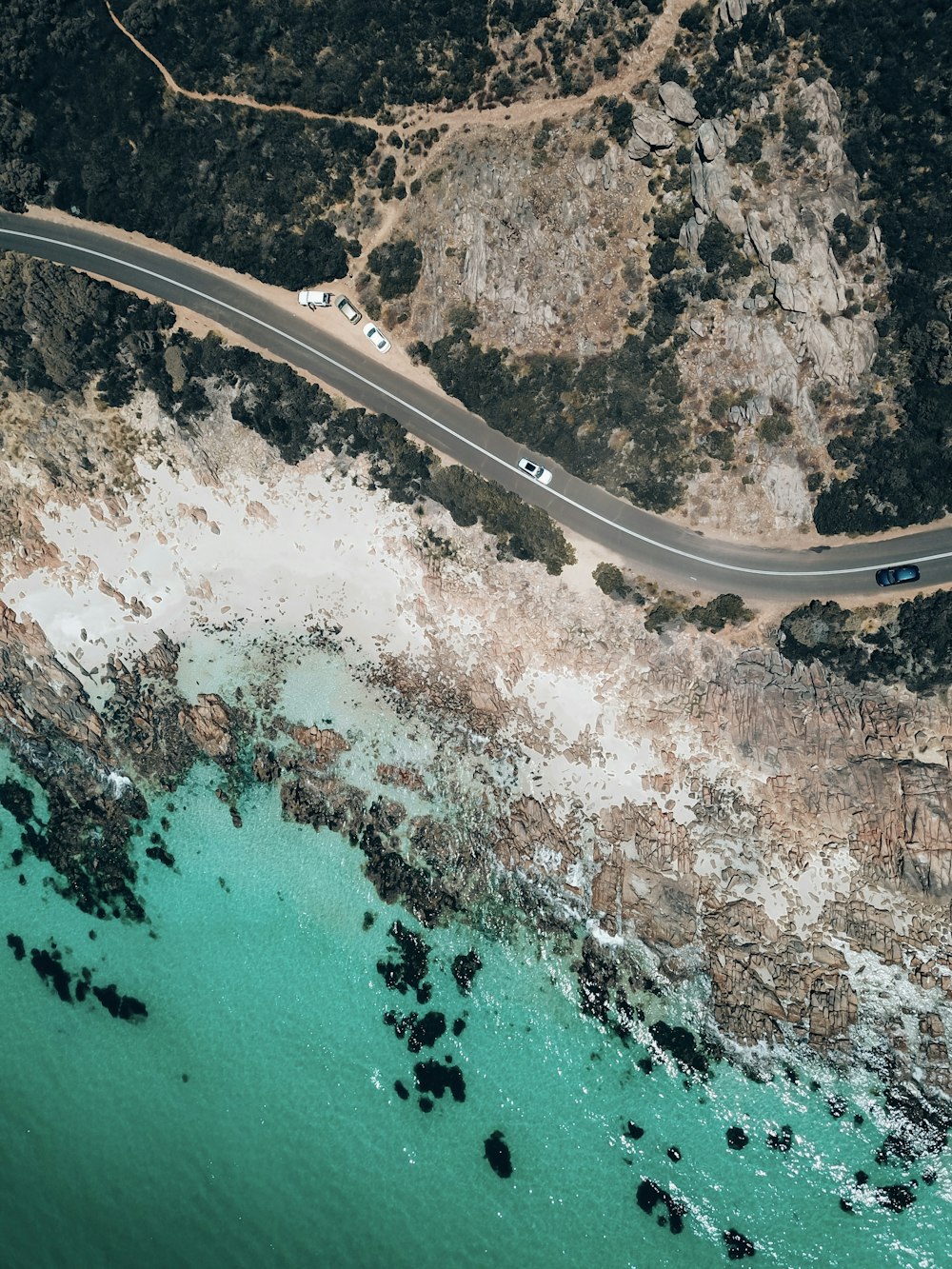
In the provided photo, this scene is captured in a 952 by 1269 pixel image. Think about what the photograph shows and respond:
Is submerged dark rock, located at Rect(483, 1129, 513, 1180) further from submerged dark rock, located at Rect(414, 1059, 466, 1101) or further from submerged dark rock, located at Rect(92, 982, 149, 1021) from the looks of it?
submerged dark rock, located at Rect(92, 982, 149, 1021)

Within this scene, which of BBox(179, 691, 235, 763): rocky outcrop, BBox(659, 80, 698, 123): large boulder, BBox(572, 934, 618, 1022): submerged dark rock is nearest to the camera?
BBox(659, 80, 698, 123): large boulder

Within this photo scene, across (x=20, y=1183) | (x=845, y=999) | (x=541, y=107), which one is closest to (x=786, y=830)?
(x=845, y=999)

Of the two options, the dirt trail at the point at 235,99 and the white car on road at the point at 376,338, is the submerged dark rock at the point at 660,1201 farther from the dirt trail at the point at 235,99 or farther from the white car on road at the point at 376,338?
the dirt trail at the point at 235,99

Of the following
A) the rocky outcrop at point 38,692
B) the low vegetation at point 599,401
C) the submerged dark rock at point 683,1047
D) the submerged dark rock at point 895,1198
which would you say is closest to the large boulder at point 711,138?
the low vegetation at point 599,401

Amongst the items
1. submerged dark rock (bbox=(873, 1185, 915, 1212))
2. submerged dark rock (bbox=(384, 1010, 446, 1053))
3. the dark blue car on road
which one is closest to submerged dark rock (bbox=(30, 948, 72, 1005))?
submerged dark rock (bbox=(384, 1010, 446, 1053))

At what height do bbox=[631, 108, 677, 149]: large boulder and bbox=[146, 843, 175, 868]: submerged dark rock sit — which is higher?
bbox=[631, 108, 677, 149]: large boulder

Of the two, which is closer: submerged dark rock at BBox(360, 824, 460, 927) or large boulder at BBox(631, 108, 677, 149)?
large boulder at BBox(631, 108, 677, 149)

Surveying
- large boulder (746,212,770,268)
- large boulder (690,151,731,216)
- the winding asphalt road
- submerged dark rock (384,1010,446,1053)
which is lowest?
submerged dark rock (384,1010,446,1053)
